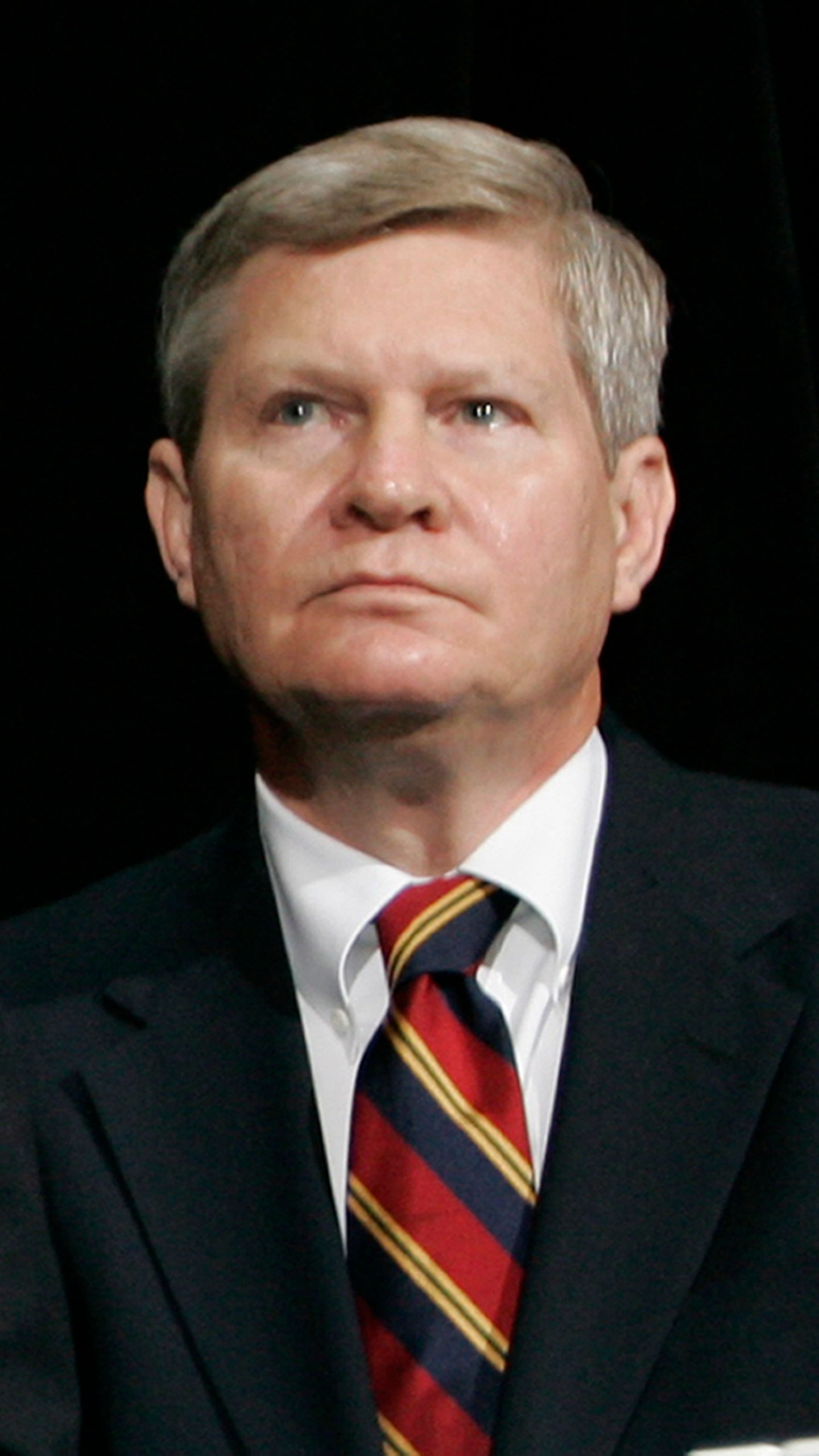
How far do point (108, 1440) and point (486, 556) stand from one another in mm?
592

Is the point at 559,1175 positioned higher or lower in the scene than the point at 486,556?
lower

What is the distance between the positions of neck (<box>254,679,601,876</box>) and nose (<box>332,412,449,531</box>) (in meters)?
0.13

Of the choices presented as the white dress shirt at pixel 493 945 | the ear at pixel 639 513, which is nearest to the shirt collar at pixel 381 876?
the white dress shirt at pixel 493 945

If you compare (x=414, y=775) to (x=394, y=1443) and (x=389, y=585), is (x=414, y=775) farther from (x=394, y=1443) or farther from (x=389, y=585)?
(x=394, y=1443)

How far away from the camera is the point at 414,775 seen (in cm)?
161

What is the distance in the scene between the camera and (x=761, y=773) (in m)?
2.02

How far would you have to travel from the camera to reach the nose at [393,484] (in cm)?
153

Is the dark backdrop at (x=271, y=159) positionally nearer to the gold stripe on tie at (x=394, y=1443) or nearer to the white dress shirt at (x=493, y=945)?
the white dress shirt at (x=493, y=945)

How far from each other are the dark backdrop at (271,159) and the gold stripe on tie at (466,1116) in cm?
59

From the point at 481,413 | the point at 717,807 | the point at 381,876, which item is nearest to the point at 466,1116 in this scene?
the point at 381,876

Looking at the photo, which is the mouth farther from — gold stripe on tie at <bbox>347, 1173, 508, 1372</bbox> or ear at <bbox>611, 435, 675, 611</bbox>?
gold stripe on tie at <bbox>347, 1173, 508, 1372</bbox>

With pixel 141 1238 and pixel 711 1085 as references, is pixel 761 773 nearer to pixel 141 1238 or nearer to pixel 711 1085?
pixel 711 1085

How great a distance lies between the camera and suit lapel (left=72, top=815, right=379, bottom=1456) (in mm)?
1419

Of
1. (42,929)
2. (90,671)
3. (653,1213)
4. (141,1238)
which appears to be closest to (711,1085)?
(653,1213)
